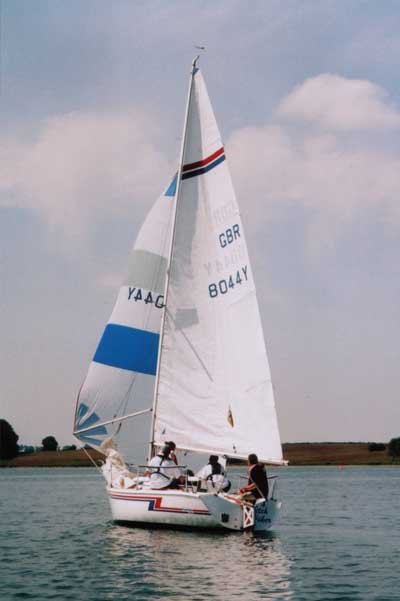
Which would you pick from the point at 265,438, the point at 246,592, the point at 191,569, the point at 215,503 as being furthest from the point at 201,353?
the point at 246,592

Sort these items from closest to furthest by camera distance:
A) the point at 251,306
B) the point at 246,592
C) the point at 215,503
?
1. the point at 246,592
2. the point at 215,503
3. the point at 251,306

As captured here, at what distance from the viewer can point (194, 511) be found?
22.3 meters

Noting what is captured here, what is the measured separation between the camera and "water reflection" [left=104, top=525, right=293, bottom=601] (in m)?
16.5

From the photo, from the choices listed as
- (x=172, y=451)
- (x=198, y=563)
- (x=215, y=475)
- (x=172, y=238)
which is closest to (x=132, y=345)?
(x=172, y=238)

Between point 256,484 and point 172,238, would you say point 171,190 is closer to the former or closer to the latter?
point 172,238

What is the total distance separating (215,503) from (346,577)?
4.67 meters

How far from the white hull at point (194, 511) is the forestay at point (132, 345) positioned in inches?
140

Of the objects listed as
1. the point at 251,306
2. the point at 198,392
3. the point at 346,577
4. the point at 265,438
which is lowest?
the point at 346,577

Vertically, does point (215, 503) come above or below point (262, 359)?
below

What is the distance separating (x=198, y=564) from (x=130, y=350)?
932cm

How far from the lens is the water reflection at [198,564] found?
16484 millimetres

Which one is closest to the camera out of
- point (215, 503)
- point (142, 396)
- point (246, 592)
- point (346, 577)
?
point (246, 592)

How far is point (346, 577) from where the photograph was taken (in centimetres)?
1831

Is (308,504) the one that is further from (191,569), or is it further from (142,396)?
(191,569)
